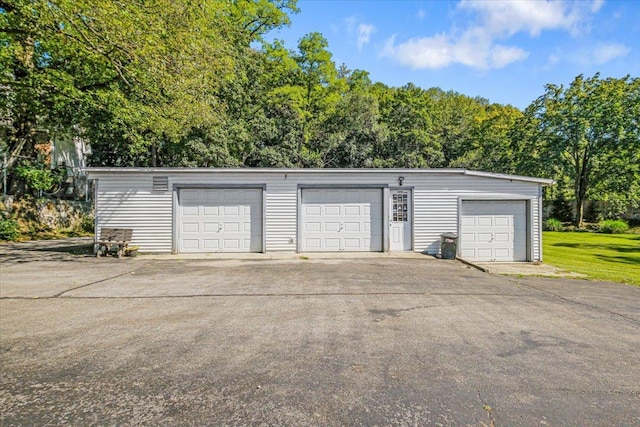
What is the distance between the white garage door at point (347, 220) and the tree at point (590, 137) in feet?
68.3

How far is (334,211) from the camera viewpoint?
11992mm

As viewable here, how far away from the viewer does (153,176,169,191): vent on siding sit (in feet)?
37.4

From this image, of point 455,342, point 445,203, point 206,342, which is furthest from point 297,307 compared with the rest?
point 445,203

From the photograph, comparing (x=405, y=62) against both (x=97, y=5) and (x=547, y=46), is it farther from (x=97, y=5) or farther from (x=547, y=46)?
(x=97, y=5)

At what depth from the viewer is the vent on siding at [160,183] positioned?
11.4 meters

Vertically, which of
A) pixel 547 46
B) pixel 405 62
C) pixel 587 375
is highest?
pixel 405 62

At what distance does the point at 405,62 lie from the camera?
20609 mm

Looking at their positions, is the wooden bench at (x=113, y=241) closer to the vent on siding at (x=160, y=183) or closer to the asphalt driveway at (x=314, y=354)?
the vent on siding at (x=160, y=183)

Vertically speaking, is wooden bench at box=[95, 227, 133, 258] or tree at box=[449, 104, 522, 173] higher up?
tree at box=[449, 104, 522, 173]

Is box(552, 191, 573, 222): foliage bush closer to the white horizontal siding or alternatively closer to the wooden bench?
the white horizontal siding

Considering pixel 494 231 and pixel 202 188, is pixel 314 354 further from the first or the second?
pixel 494 231

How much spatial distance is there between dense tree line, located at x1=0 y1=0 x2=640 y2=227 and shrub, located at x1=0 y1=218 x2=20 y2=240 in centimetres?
221

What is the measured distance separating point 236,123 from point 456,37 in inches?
512

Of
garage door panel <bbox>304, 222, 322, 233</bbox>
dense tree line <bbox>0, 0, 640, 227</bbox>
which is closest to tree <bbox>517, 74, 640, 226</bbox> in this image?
dense tree line <bbox>0, 0, 640, 227</bbox>
